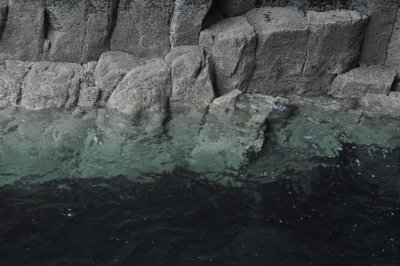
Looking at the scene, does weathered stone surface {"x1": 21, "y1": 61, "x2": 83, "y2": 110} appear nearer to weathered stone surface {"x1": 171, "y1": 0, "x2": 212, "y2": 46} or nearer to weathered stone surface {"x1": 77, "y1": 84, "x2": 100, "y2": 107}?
weathered stone surface {"x1": 77, "y1": 84, "x2": 100, "y2": 107}

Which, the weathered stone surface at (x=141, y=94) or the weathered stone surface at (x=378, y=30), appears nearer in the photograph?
the weathered stone surface at (x=141, y=94)

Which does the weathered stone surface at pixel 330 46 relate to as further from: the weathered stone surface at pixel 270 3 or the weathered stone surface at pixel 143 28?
the weathered stone surface at pixel 143 28

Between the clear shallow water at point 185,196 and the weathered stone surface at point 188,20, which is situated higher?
the weathered stone surface at point 188,20

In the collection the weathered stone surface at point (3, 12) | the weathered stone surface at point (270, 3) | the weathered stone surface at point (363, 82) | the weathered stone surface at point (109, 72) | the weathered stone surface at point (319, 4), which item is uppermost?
the weathered stone surface at point (319, 4)

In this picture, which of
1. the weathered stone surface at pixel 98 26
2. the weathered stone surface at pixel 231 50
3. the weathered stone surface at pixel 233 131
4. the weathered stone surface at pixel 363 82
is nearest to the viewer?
the weathered stone surface at pixel 233 131

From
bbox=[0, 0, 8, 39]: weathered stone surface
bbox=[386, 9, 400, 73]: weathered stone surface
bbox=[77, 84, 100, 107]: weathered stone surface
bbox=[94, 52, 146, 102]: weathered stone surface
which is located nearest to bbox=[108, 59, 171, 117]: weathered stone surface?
bbox=[94, 52, 146, 102]: weathered stone surface

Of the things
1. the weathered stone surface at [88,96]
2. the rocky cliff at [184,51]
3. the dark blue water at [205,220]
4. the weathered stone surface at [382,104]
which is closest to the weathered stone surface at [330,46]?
the rocky cliff at [184,51]

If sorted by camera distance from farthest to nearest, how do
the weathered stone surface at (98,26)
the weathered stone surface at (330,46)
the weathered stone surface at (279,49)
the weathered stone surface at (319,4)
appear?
the weathered stone surface at (319,4) < the weathered stone surface at (330,46) < the weathered stone surface at (279,49) < the weathered stone surface at (98,26)

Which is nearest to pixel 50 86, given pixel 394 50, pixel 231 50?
pixel 231 50
